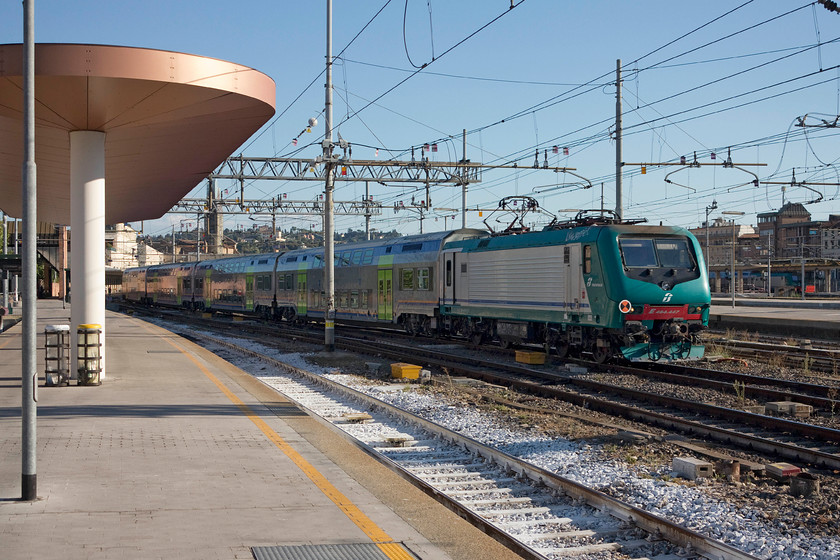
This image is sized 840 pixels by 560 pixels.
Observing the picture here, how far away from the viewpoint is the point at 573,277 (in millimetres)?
18141

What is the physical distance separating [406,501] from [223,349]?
18999 mm

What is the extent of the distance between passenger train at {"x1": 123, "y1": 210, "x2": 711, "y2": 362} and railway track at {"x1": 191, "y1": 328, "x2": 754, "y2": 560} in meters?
7.08

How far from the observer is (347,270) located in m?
32.1

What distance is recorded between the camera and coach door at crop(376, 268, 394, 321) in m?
28.4

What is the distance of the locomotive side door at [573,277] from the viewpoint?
1794cm

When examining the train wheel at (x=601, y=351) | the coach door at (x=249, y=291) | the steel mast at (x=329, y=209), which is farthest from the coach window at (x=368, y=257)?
the train wheel at (x=601, y=351)

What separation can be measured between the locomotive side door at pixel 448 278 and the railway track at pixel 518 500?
1227cm

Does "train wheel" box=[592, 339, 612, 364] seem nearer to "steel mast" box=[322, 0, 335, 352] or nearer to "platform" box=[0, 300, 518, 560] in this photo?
"steel mast" box=[322, 0, 335, 352]

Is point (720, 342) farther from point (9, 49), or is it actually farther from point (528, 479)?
point (9, 49)

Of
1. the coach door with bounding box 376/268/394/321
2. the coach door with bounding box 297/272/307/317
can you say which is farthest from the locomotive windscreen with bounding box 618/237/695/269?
the coach door with bounding box 297/272/307/317

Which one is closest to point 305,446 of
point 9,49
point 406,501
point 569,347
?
point 406,501

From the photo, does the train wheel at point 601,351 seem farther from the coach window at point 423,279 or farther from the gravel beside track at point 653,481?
the coach window at point 423,279

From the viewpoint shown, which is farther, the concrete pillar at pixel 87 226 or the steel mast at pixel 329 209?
the steel mast at pixel 329 209

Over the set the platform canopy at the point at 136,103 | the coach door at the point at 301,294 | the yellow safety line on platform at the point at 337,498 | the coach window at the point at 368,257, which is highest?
the platform canopy at the point at 136,103
